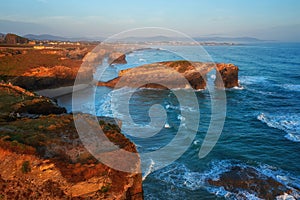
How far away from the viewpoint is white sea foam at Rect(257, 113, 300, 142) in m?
22.5

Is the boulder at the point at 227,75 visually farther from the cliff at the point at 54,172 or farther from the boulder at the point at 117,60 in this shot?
the boulder at the point at 117,60

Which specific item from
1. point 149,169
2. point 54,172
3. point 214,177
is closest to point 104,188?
point 54,172

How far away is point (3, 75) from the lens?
39844 millimetres

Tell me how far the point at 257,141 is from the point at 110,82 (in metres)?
31.3

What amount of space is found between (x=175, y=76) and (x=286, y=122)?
22.8 meters

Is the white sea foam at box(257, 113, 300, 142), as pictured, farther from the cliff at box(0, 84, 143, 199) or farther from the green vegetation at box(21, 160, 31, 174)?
the green vegetation at box(21, 160, 31, 174)

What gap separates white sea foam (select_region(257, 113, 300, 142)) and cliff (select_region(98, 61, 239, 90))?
16.5 meters

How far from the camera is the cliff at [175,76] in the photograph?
147 feet

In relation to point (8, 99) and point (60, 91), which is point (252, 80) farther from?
point (8, 99)

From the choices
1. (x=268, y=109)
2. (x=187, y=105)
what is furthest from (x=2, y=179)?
(x=268, y=109)

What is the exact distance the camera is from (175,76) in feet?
150

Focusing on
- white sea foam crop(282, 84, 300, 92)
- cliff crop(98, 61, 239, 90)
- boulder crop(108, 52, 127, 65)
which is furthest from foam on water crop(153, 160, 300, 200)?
boulder crop(108, 52, 127, 65)

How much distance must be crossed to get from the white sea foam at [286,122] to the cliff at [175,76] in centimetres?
1648

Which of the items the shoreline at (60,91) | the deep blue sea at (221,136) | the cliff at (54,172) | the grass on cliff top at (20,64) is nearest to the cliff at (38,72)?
the grass on cliff top at (20,64)
